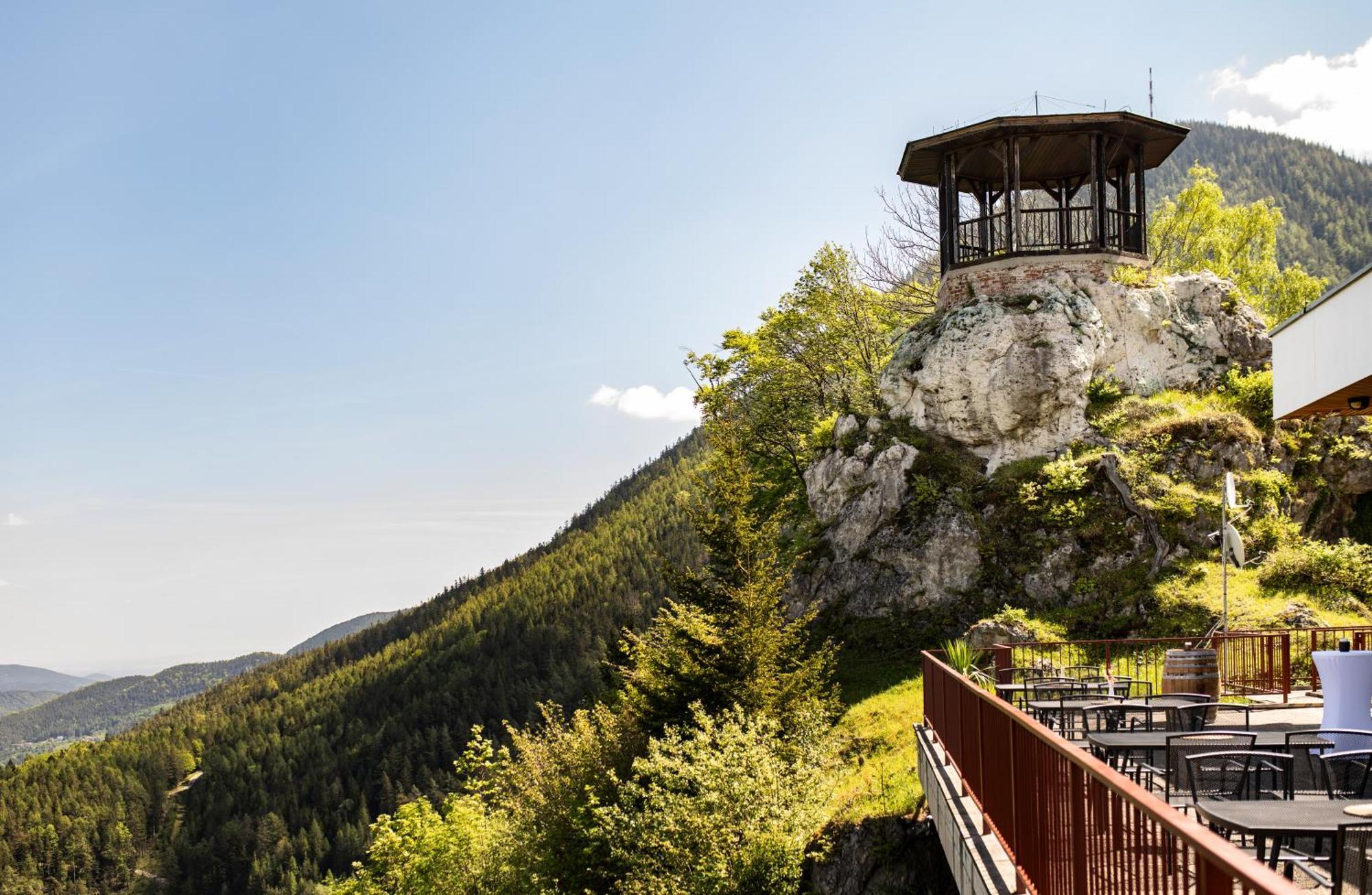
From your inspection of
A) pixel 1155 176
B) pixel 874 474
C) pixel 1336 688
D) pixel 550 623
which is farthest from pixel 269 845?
pixel 1155 176

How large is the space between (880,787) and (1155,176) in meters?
142

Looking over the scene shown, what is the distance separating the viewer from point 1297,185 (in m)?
Result: 145

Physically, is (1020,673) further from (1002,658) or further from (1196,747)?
(1196,747)

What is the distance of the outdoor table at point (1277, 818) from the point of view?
4336mm

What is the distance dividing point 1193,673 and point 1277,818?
7979 millimetres

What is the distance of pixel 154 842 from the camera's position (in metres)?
128

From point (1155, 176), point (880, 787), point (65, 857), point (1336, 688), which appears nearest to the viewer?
point (1336, 688)

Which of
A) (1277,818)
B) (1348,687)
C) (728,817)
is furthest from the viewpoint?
(728,817)

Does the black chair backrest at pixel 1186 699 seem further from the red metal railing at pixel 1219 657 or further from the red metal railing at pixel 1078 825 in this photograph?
the red metal railing at pixel 1219 657

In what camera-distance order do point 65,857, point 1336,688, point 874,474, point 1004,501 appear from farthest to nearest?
point 65,857 < point 874,474 < point 1004,501 < point 1336,688

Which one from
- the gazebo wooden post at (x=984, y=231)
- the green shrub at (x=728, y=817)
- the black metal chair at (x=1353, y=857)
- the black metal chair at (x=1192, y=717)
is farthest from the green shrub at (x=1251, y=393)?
the black metal chair at (x=1353, y=857)

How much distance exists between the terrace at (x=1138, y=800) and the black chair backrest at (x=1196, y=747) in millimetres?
10

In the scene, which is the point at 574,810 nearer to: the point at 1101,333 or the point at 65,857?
the point at 1101,333

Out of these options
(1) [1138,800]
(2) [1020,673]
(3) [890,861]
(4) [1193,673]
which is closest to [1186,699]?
(4) [1193,673]
